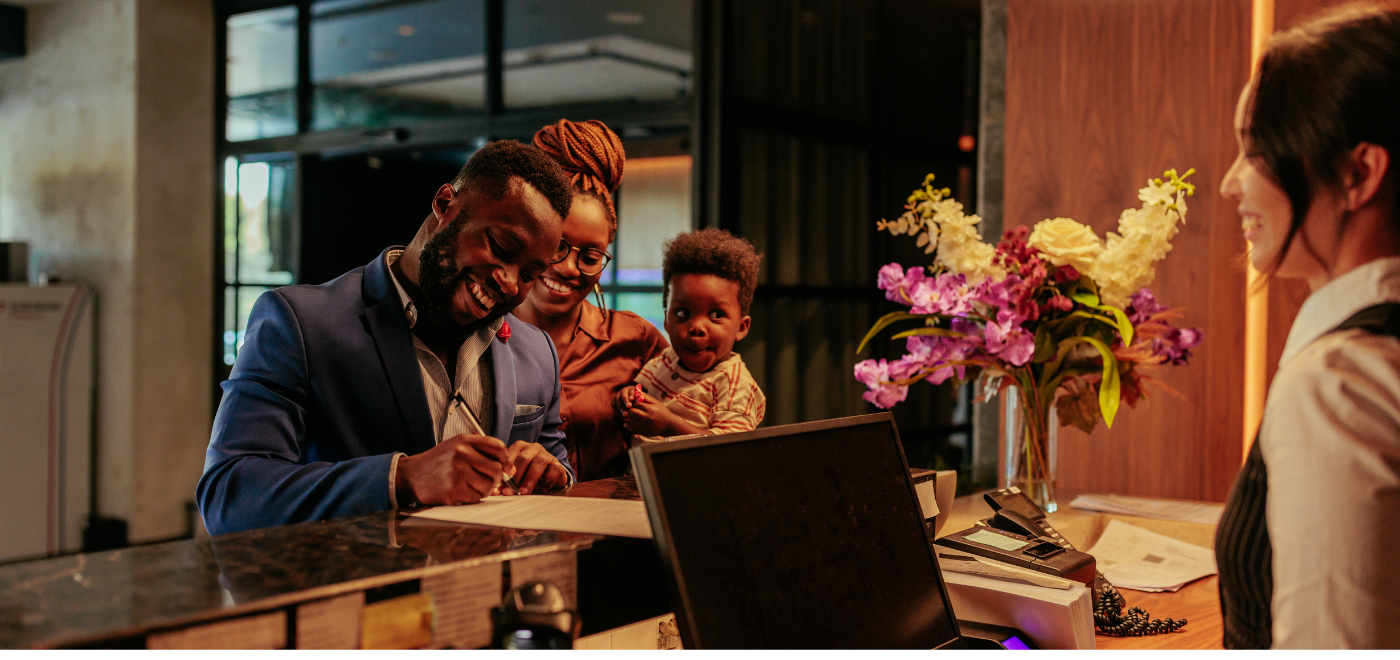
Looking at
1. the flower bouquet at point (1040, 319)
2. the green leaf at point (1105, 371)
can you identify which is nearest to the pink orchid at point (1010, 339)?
the flower bouquet at point (1040, 319)

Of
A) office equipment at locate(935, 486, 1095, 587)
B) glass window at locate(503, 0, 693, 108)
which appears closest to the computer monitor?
office equipment at locate(935, 486, 1095, 587)

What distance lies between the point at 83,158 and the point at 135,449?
1.69 meters

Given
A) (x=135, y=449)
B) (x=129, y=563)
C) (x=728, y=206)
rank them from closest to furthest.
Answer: (x=129, y=563) < (x=728, y=206) < (x=135, y=449)

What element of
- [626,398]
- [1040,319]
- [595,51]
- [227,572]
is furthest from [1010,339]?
[595,51]

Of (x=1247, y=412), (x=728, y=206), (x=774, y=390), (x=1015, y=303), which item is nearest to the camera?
(x=1015, y=303)

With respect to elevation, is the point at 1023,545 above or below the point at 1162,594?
above

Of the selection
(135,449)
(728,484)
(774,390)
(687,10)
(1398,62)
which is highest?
(687,10)

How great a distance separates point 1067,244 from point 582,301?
1054 mm

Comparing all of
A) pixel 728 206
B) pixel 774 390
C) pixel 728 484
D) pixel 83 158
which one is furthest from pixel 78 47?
pixel 728 484

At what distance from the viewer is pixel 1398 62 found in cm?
82

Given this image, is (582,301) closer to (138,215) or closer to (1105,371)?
(1105,371)

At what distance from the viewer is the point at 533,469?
1.31 metres

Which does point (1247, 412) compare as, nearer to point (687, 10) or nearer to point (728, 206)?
point (728, 206)

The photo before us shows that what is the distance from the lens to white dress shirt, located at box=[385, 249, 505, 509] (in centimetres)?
149
